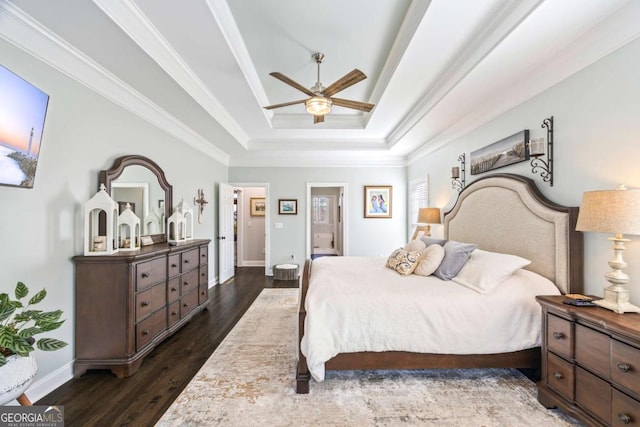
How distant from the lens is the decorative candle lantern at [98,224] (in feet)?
7.52

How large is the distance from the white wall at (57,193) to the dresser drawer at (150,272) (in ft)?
1.53

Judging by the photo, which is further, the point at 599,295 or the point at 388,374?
the point at 388,374

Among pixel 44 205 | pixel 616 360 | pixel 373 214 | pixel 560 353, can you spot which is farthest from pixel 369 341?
pixel 373 214

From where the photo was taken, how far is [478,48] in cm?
223

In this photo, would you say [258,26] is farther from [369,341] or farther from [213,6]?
[369,341]

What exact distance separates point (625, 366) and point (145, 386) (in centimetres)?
306

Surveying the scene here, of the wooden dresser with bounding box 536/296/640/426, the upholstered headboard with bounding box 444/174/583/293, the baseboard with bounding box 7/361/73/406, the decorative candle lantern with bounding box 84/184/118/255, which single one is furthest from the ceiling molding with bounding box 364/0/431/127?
the baseboard with bounding box 7/361/73/406

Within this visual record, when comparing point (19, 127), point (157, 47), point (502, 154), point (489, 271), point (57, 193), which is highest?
point (157, 47)

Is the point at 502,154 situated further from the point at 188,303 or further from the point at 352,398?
the point at 188,303

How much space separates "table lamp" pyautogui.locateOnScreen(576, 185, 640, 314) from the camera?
1498 mm

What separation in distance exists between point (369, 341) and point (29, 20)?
3.17m

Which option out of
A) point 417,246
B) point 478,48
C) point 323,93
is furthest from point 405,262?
point 478,48

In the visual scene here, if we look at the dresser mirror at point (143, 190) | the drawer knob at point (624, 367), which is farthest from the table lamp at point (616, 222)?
the dresser mirror at point (143, 190)

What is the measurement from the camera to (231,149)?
207 inches
